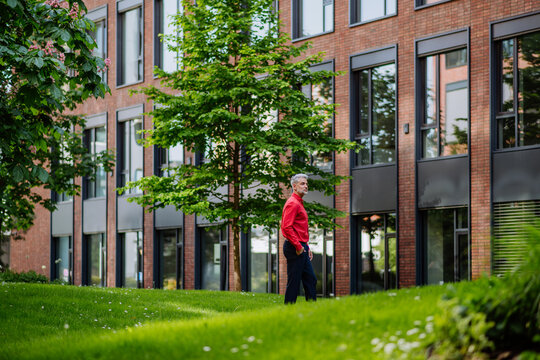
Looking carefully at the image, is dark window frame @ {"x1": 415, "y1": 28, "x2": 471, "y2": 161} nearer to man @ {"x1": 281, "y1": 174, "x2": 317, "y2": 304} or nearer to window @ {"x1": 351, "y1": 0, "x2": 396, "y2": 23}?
window @ {"x1": 351, "y1": 0, "x2": 396, "y2": 23}

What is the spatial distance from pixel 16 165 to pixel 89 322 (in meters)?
3.31

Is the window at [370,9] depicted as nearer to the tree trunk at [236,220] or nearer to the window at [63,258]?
the tree trunk at [236,220]

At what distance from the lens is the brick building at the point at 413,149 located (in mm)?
19516

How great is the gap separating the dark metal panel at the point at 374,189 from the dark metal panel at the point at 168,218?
8.58 m

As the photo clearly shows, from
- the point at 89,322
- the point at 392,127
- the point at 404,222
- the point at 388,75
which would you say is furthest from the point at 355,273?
the point at 89,322

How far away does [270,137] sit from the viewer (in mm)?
18781

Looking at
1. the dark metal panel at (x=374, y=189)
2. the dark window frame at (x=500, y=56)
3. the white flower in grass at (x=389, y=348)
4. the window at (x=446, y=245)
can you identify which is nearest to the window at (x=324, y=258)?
the dark metal panel at (x=374, y=189)

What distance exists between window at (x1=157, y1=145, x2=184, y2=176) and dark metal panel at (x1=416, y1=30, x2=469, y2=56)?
10.9m

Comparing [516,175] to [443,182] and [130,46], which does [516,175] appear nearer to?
[443,182]

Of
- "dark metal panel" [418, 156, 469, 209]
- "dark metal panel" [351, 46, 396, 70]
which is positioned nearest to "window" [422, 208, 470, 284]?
"dark metal panel" [418, 156, 469, 209]

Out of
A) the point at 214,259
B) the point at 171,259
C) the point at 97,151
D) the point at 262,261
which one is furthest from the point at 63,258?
the point at 262,261

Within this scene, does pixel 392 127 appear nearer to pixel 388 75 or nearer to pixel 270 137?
pixel 388 75

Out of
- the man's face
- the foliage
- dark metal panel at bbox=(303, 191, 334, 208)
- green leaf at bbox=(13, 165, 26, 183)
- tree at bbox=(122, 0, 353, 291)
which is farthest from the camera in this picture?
dark metal panel at bbox=(303, 191, 334, 208)

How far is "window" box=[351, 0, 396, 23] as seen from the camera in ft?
74.7
